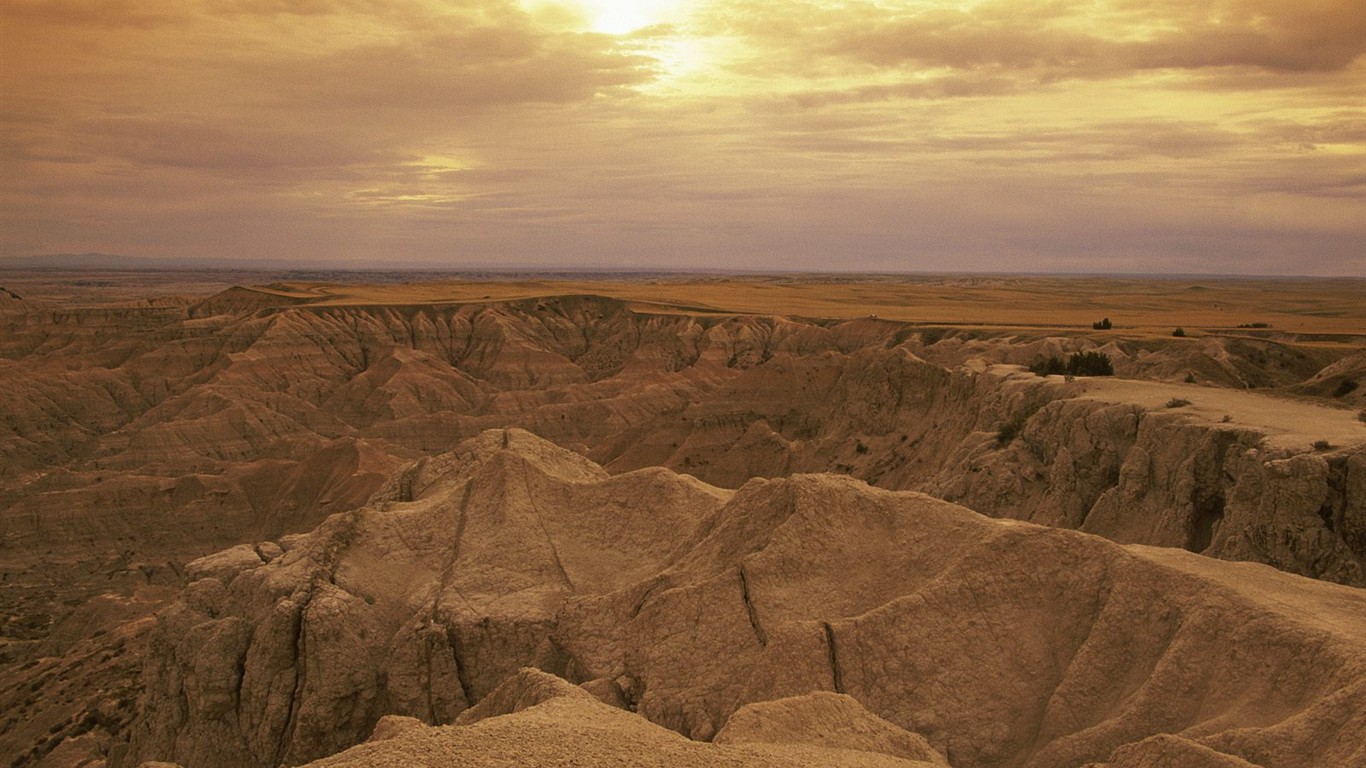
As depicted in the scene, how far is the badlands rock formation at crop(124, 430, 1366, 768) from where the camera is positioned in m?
15.9

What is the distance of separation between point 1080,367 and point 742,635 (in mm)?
34079

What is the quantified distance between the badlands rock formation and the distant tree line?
27.3 m

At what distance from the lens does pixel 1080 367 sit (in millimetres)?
48656

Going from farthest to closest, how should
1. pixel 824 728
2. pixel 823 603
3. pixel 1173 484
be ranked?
pixel 1173 484 < pixel 823 603 < pixel 824 728

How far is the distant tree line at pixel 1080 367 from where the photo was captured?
48062 mm

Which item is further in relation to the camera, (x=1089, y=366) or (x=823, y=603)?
(x=1089, y=366)

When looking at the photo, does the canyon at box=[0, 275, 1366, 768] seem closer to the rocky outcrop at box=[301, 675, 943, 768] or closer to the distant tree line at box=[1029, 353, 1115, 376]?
the rocky outcrop at box=[301, 675, 943, 768]

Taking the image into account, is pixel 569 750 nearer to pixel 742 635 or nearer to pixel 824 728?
pixel 824 728

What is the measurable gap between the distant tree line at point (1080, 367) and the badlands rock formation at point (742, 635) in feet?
89.5

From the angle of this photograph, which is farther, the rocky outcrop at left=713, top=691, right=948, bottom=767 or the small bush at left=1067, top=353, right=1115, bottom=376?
the small bush at left=1067, top=353, right=1115, bottom=376

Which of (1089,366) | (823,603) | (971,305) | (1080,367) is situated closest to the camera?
(823,603)

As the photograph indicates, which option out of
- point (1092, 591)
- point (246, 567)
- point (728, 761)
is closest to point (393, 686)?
point (246, 567)

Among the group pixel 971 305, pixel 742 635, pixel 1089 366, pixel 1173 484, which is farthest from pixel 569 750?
pixel 971 305

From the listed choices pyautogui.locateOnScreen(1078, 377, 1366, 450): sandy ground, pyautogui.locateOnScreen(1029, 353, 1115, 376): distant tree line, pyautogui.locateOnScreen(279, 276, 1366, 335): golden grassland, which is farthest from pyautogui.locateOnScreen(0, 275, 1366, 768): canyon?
pyautogui.locateOnScreen(279, 276, 1366, 335): golden grassland
